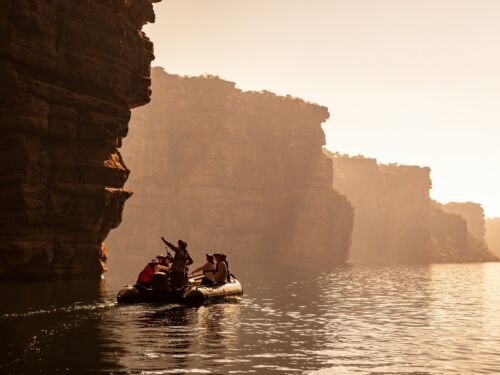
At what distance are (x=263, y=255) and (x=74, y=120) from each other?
98933 millimetres

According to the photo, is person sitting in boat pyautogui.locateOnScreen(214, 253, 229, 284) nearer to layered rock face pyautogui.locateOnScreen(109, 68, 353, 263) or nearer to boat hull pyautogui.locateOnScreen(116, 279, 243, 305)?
boat hull pyautogui.locateOnScreen(116, 279, 243, 305)

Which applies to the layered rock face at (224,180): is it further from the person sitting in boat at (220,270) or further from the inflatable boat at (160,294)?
the inflatable boat at (160,294)

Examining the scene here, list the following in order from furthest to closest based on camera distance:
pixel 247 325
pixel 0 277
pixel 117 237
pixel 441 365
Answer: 1. pixel 117 237
2. pixel 0 277
3. pixel 247 325
4. pixel 441 365

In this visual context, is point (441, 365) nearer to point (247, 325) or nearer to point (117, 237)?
point (247, 325)

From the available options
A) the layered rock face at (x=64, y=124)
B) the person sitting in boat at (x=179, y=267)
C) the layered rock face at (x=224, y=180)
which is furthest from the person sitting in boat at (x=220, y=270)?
the layered rock face at (x=224, y=180)

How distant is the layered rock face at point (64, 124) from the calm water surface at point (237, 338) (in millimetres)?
8765

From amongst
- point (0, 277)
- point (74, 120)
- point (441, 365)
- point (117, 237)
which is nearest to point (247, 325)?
point (441, 365)

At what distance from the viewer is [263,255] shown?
458ft

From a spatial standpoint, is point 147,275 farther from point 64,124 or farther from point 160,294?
point 64,124

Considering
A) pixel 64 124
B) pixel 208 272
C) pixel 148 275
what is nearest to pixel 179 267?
pixel 148 275

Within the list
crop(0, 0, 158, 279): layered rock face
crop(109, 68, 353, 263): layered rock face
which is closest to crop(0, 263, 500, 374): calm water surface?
crop(0, 0, 158, 279): layered rock face

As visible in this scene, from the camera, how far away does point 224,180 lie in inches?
5423

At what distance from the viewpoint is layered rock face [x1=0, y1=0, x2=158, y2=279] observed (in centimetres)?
3897

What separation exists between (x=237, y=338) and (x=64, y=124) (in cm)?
2814
